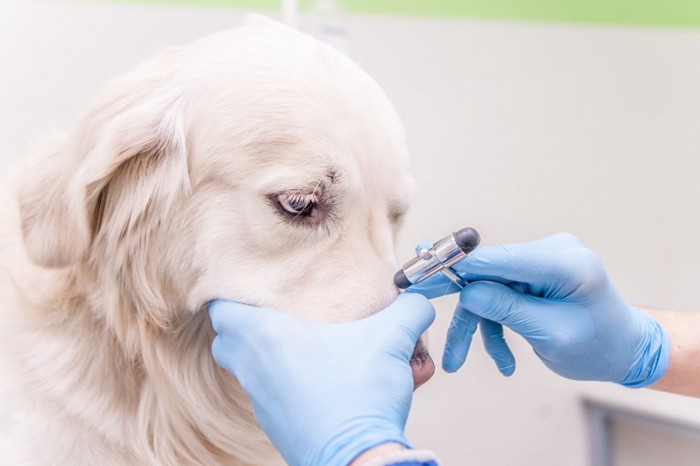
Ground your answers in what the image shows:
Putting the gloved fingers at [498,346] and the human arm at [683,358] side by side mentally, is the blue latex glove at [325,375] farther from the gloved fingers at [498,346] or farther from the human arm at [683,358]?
the human arm at [683,358]

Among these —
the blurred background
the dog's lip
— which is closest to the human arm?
the dog's lip

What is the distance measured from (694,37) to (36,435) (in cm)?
199

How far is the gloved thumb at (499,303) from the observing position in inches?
30.0

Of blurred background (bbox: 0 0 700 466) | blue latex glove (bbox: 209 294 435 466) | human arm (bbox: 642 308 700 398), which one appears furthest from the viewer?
blurred background (bbox: 0 0 700 466)

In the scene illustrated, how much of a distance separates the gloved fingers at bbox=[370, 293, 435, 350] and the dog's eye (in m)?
0.14

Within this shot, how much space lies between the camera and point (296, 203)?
0.70 meters

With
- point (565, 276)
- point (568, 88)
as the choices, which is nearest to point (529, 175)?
point (568, 88)

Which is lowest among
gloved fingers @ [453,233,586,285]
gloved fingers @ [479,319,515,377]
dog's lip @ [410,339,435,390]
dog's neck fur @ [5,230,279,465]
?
dog's neck fur @ [5,230,279,465]

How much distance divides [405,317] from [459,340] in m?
0.19

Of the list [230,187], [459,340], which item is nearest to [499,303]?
[459,340]

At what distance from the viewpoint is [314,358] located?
67 centimetres

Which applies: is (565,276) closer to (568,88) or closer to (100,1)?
(100,1)

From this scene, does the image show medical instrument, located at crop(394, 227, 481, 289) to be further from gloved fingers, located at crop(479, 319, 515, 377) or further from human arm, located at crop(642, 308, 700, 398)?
human arm, located at crop(642, 308, 700, 398)

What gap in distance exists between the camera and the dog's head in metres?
0.71
